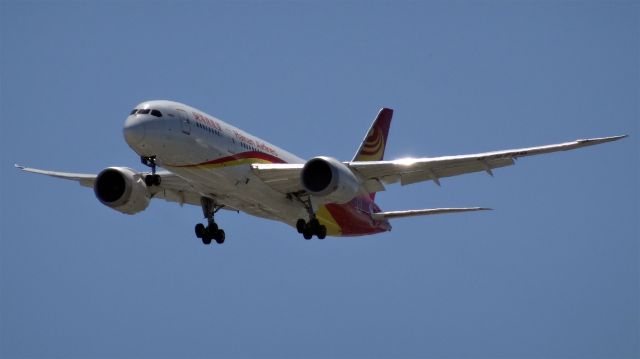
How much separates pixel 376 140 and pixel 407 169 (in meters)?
10.3

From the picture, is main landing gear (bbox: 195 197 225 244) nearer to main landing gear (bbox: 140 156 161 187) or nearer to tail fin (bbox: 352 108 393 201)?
main landing gear (bbox: 140 156 161 187)

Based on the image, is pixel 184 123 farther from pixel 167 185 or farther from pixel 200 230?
pixel 200 230

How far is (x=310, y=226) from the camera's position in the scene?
40281 millimetres

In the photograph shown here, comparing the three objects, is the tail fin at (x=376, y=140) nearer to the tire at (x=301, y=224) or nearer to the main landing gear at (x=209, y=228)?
the tire at (x=301, y=224)

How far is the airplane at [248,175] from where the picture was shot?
114 feet

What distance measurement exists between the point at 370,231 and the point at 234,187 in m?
8.55

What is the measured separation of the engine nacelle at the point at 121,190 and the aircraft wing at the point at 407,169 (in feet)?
17.2

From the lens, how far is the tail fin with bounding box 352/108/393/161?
1840 inches

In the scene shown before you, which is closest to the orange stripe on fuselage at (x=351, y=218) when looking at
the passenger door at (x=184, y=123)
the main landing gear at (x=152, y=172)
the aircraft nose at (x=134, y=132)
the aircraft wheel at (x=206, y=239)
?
the aircraft wheel at (x=206, y=239)

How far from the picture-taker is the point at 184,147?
1380 inches

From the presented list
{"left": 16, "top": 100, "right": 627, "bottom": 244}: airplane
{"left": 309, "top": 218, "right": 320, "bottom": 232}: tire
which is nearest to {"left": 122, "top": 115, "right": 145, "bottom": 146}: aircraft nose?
{"left": 16, "top": 100, "right": 627, "bottom": 244}: airplane

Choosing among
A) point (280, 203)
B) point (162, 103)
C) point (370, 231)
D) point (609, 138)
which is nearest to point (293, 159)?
point (280, 203)

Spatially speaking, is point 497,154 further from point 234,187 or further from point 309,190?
point 234,187

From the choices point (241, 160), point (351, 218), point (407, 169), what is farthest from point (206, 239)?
point (407, 169)
